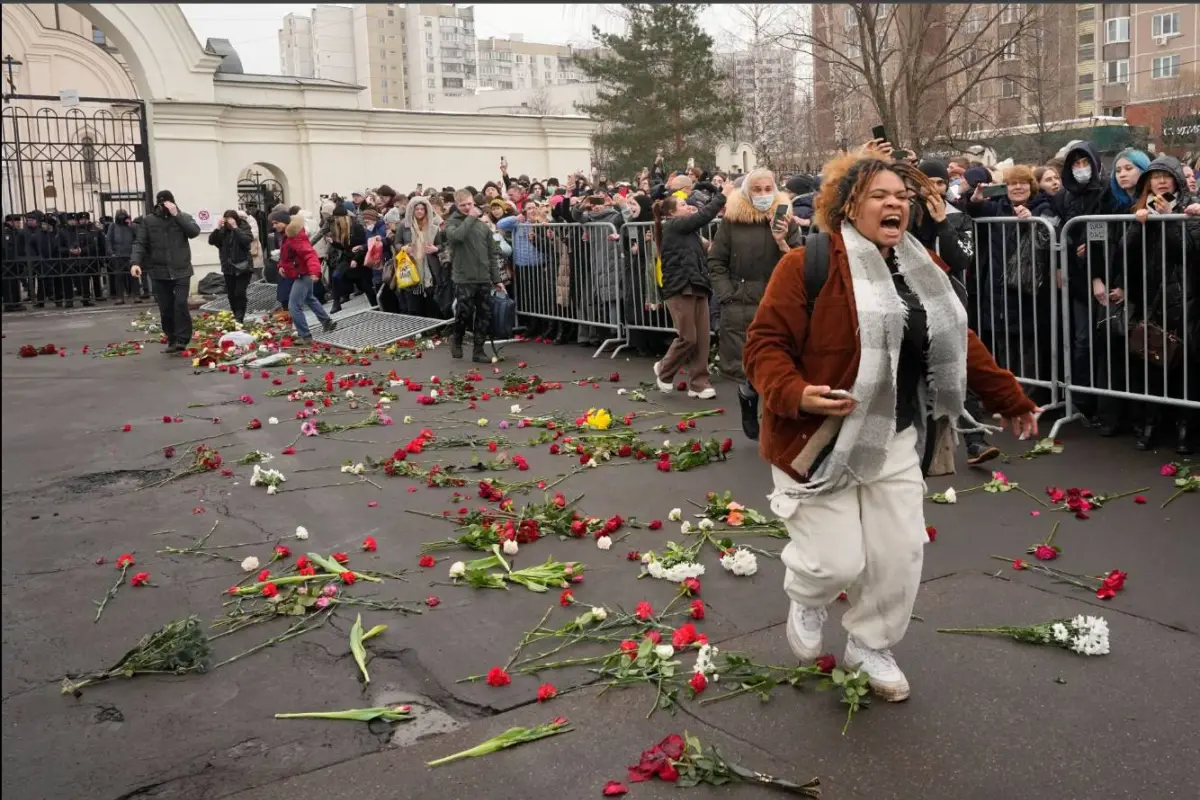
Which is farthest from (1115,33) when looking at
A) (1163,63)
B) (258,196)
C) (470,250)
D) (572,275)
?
(470,250)

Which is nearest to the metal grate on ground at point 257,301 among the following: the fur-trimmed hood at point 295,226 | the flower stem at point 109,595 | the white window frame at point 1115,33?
the fur-trimmed hood at point 295,226

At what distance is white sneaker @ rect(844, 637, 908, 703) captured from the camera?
4164 mm

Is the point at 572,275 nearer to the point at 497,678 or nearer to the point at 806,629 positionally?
the point at 497,678

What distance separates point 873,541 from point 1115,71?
7000 cm

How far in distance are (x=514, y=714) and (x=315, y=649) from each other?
1192 mm

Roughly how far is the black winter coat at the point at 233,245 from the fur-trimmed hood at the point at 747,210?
35.8ft

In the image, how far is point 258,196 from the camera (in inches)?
1278

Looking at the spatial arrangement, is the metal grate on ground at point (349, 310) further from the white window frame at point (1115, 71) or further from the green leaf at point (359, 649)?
the white window frame at point (1115, 71)

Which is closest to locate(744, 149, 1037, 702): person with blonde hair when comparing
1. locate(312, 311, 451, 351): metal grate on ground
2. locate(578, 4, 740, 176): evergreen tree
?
locate(312, 311, 451, 351): metal grate on ground

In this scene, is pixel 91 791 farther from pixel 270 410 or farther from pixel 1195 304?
pixel 270 410

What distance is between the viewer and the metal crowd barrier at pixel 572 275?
13.8 m

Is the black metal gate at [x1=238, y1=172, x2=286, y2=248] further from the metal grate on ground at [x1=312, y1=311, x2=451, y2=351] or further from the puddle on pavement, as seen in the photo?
the puddle on pavement

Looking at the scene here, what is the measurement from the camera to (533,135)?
116ft

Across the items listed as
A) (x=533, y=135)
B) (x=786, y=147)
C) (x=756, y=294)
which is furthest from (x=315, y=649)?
(x=786, y=147)
